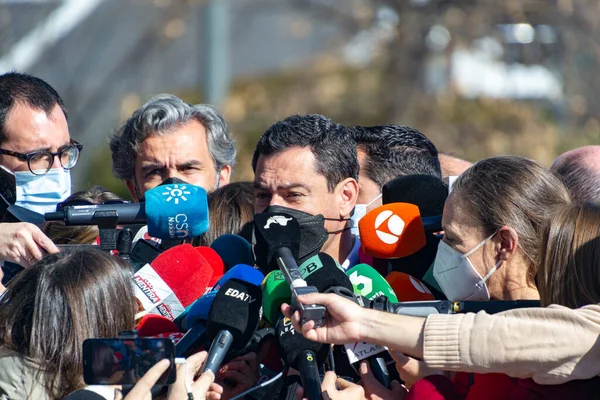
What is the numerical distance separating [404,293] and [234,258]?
74cm

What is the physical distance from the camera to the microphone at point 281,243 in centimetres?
305

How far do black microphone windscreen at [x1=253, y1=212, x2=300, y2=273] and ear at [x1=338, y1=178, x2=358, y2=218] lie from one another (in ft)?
2.19

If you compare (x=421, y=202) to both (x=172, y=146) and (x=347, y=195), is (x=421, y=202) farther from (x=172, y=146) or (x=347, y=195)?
(x=172, y=146)

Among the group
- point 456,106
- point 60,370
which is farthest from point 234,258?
point 456,106

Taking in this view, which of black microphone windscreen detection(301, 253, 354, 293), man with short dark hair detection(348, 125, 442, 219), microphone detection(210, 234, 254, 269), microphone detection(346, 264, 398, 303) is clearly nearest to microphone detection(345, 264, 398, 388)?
microphone detection(346, 264, 398, 303)

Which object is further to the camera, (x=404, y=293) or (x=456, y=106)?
(x=456, y=106)

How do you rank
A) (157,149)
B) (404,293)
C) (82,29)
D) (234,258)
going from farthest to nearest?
(82,29), (157,149), (234,258), (404,293)

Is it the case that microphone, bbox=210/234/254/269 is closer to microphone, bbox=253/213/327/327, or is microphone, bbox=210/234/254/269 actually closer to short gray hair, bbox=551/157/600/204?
microphone, bbox=253/213/327/327

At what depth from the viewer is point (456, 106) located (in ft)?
47.4

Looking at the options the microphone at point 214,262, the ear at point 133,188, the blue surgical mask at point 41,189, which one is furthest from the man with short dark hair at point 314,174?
the ear at point 133,188

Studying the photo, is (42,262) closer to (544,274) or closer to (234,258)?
(234,258)

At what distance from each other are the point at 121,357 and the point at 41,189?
1908 mm

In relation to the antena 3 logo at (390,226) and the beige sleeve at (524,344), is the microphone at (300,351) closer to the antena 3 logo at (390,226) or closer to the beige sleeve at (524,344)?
the beige sleeve at (524,344)

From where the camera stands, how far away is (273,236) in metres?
3.41
